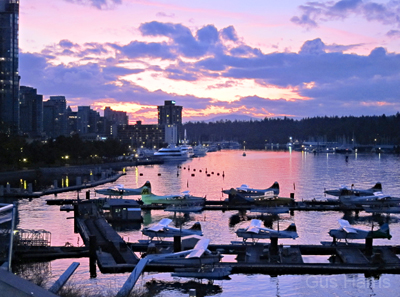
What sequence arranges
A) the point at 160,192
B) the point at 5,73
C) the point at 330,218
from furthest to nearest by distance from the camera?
the point at 5,73 → the point at 160,192 → the point at 330,218

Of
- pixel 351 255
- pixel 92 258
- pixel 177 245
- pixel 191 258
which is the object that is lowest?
pixel 351 255

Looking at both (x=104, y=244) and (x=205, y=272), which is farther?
(x=104, y=244)

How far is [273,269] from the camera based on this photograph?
79.2 ft

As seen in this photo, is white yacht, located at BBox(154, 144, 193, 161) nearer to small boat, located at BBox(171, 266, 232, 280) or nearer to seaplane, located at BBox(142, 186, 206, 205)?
seaplane, located at BBox(142, 186, 206, 205)

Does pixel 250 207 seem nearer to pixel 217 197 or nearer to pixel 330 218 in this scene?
pixel 330 218

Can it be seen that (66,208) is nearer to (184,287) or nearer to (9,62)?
(184,287)

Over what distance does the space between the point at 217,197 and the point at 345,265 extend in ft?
113

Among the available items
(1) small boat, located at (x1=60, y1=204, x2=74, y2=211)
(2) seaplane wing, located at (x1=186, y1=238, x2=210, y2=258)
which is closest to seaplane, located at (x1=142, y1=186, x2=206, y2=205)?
(1) small boat, located at (x1=60, y1=204, x2=74, y2=211)

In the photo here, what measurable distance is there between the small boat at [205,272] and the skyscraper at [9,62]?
133560 millimetres

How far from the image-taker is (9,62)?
5896 inches

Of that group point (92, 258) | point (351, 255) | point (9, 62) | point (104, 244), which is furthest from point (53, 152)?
point (351, 255)

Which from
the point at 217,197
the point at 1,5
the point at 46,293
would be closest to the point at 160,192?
the point at 217,197

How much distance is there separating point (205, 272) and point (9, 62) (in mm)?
141635

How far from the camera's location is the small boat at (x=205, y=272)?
75.9 feet
